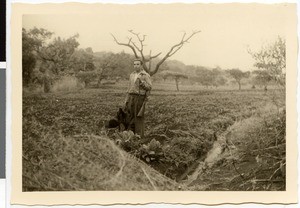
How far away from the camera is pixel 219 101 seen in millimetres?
1694

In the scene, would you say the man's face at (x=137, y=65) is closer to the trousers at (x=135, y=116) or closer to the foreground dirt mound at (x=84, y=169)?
the trousers at (x=135, y=116)

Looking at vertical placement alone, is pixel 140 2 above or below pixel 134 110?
above

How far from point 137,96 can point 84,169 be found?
385mm

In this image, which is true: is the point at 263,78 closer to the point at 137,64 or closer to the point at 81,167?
the point at 137,64

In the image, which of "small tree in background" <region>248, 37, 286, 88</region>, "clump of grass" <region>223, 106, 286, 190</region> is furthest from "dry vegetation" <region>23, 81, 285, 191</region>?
"small tree in background" <region>248, 37, 286, 88</region>

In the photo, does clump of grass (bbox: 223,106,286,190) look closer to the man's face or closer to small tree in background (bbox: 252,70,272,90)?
small tree in background (bbox: 252,70,272,90)

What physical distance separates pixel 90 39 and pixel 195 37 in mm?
455

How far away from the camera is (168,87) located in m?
1.68

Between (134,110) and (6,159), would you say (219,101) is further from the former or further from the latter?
(6,159)

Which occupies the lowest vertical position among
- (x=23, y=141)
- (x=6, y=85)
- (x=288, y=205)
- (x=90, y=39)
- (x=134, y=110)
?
(x=288, y=205)

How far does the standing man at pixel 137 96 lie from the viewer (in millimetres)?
1679

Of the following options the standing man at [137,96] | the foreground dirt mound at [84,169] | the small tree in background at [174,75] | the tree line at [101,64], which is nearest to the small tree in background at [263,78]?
the tree line at [101,64]

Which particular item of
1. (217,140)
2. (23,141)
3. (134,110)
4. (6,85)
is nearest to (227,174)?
(217,140)

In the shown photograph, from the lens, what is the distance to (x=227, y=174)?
1680mm
